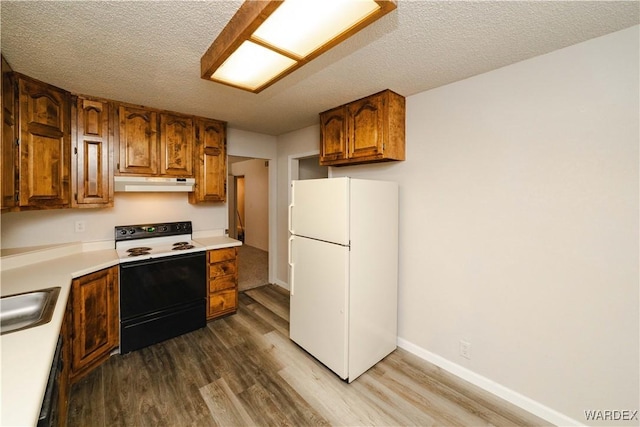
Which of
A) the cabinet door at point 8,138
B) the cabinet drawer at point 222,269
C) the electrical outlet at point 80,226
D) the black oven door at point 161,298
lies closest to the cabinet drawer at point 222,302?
the black oven door at point 161,298

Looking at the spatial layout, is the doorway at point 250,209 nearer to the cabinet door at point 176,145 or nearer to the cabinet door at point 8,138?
the cabinet door at point 176,145

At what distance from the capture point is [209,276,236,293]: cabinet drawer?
10.2 ft

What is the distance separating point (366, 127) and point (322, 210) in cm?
95

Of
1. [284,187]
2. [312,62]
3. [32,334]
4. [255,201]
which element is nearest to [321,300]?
[32,334]

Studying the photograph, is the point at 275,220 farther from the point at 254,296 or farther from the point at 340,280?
the point at 340,280

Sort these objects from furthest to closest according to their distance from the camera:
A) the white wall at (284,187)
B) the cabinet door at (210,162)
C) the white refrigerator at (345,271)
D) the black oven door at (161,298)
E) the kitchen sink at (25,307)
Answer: the white wall at (284,187), the cabinet door at (210,162), the black oven door at (161,298), the white refrigerator at (345,271), the kitchen sink at (25,307)

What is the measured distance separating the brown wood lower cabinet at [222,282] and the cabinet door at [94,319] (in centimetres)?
88

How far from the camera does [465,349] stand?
7.29 ft

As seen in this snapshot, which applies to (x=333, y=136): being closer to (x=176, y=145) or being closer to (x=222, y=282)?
(x=176, y=145)

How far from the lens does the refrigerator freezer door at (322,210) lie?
2.13 m

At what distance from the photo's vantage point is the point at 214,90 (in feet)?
7.81

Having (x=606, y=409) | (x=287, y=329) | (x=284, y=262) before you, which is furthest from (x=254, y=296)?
(x=606, y=409)

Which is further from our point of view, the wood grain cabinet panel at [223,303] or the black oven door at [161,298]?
the wood grain cabinet panel at [223,303]

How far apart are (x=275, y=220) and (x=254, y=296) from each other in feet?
4.06
